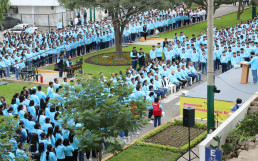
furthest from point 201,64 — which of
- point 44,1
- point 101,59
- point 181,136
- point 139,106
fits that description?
point 44,1

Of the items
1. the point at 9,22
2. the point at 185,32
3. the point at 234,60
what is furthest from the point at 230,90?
the point at 9,22

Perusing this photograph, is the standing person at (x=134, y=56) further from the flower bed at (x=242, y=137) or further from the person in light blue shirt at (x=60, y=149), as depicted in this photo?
the person in light blue shirt at (x=60, y=149)

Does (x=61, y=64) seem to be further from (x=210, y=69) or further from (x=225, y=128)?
(x=225, y=128)

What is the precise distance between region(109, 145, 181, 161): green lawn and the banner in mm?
3076

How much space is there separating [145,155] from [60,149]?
10.6 feet

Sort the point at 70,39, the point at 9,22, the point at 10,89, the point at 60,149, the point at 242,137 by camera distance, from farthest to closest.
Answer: the point at 9,22, the point at 70,39, the point at 10,89, the point at 60,149, the point at 242,137

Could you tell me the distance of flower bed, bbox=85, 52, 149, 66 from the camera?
29.8 metres

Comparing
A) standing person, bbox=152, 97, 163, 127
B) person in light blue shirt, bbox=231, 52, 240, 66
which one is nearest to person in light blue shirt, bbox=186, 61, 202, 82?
person in light blue shirt, bbox=231, 52, 240, 66

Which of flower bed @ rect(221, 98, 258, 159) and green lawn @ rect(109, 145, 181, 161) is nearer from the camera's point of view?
flower bed @ rect(221, 98, 258, 159)

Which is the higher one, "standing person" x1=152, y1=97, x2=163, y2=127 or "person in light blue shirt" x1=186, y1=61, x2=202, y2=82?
"person in light blue shirt" x1=186, y1=61, x2=202, y2=82

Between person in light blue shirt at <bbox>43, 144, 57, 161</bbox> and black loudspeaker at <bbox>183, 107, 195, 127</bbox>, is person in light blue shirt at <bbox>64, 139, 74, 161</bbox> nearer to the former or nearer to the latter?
person in light blue shirt at <bbox>43, 144, 57, 161</bbox>

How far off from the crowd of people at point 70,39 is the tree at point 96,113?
1163 cm

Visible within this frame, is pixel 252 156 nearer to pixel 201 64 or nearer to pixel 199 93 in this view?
pixel 199 93

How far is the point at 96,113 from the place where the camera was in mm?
12602
